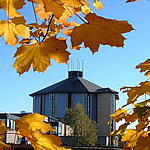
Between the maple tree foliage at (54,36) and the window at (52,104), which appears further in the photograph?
the window at (52,104)

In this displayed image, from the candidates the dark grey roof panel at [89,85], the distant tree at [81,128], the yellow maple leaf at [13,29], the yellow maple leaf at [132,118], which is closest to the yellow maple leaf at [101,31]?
the yellow maple leaf at [13,29]

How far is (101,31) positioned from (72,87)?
87.9ft

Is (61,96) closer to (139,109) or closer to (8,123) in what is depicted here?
(8,123)

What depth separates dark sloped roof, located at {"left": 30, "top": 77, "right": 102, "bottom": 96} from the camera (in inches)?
1059

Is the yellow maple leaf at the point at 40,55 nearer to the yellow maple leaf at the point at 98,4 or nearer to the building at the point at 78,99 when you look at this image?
the yellow maple leaf at the point at 98,4

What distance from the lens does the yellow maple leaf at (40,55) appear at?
63 cm

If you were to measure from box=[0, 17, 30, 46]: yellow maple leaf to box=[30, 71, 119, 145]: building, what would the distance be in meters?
25.6

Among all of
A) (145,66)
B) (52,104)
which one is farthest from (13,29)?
(52,104)

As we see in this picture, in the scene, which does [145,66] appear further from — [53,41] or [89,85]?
[89,85]

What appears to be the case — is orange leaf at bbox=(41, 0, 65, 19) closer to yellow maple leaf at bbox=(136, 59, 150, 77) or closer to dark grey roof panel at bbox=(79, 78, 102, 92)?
yellow maple leaf at bbox=(136, 59, 150, 77)

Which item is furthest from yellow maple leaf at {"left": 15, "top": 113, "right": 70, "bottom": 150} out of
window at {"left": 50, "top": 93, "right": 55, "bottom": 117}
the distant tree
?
window at {"left": 50, "top": 93, "right": 55, "bottom": 117}

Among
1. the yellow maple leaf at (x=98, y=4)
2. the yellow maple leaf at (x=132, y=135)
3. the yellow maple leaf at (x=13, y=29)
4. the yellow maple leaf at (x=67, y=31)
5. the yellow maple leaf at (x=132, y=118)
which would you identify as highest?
the yellow maple leaf at (x=98, y=4)

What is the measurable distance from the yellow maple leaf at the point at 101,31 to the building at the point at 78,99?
25.8 meters

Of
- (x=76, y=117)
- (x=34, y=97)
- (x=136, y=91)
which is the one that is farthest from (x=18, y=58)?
(x=34, y=97)
